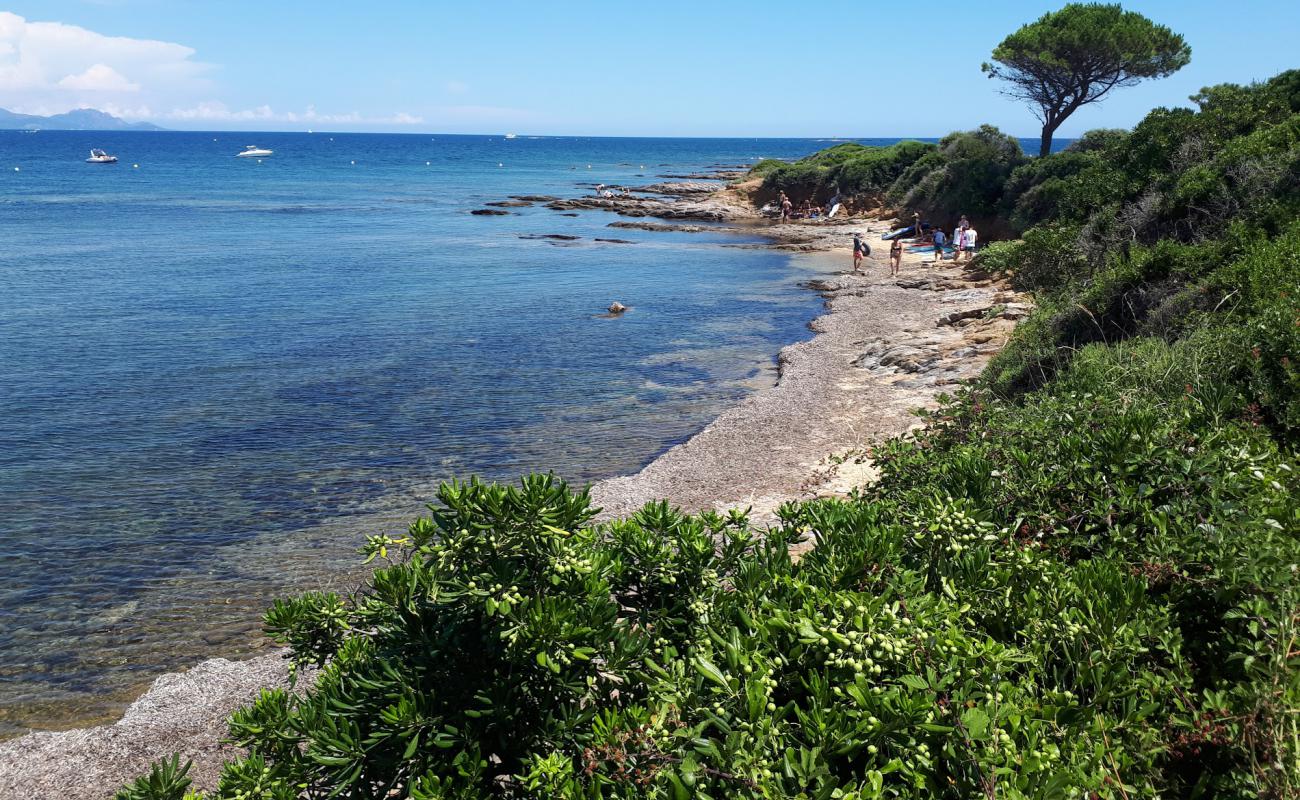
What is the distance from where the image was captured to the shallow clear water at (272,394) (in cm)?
1158

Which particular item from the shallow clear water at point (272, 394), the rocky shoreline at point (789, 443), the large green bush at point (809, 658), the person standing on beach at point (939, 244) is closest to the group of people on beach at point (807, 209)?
the shallow clear water at point (272, 394)

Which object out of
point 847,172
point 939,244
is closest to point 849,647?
point 939,244

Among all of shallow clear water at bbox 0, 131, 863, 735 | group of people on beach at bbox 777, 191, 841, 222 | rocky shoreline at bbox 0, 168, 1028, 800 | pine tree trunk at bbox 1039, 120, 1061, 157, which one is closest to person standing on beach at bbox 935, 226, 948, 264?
rocky shoreline at bbox 0, 168, 1028, 800

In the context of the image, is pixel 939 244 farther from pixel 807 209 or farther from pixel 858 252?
pixel 807 209

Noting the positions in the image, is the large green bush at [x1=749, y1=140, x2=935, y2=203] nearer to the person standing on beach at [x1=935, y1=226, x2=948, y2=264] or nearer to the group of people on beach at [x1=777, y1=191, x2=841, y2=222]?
the group of people on beach at [x1=777, y1=191, x2=841, y2=222]

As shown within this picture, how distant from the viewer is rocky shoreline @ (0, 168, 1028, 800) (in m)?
8.38

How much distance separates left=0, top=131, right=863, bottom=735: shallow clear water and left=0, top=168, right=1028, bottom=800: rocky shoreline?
33.1 inches

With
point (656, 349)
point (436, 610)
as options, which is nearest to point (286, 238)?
point (656, 349)

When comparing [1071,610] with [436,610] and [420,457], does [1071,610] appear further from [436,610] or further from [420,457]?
[420,457]

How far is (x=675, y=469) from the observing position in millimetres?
15727

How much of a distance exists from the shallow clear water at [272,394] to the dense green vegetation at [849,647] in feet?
→ 23.4

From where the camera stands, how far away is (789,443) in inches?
666

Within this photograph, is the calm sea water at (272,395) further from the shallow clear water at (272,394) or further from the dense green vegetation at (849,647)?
the dense green vegetation at (849,647)

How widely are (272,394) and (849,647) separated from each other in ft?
65.8
